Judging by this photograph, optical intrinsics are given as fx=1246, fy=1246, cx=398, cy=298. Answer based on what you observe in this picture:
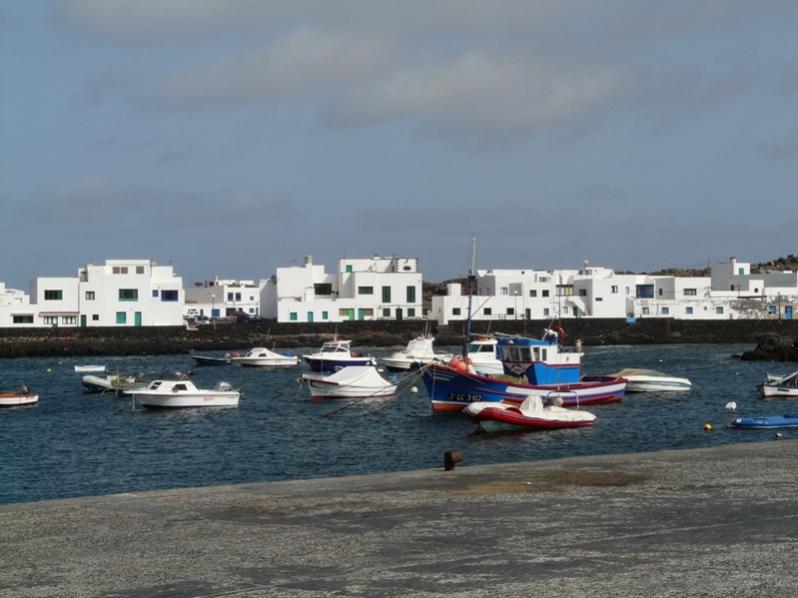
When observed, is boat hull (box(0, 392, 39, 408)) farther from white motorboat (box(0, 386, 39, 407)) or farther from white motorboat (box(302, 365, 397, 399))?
white motorboat (box(302, 365, 397, 399))

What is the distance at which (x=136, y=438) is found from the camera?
44.5m

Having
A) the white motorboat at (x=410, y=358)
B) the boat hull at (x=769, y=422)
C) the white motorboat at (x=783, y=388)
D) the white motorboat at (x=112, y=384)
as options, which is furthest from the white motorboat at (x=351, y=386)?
the boat hull at (x=769, y=422)

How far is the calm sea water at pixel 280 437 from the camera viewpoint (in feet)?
113

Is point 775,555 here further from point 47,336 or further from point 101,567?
point 47,336

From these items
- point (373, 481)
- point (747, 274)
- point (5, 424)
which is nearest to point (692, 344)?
point (747, 274)

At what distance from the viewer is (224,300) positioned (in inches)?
5748

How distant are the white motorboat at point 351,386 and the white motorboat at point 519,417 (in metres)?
17.6

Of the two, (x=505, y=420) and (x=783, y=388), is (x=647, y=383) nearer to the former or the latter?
(x=783, y=388)

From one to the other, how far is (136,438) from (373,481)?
2792cm

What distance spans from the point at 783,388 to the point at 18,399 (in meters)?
35.0

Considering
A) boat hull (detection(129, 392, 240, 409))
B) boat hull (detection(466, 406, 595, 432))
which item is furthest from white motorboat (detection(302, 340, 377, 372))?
boat hull (detection(466, 406, 595, 432))

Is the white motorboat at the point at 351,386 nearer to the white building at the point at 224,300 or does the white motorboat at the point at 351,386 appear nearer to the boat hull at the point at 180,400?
the boat hull at the point at 180,400

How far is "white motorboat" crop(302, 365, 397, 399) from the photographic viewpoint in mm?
59562

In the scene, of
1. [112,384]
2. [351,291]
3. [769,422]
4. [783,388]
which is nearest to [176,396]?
[112,384]
